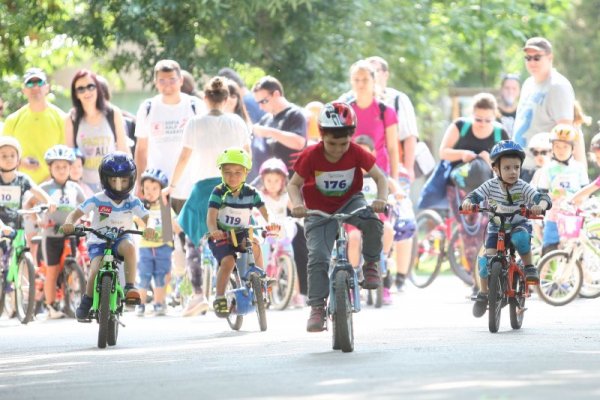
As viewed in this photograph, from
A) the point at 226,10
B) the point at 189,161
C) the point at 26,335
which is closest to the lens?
the point at 26,335

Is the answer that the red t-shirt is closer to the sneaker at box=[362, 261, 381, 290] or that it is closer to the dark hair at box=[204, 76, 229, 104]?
the sneaker at box=[362, 261, 381, 290]

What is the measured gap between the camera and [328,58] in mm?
29125

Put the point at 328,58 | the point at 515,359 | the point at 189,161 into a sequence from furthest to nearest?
the point at 328,58 → the point at 189,161 → the point at 515,359

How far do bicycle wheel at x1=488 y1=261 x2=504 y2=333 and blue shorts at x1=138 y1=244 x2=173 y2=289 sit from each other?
17.5ft

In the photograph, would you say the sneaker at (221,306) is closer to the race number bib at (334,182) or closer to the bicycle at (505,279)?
the bicycle at (505,279)

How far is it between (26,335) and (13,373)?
154 inches

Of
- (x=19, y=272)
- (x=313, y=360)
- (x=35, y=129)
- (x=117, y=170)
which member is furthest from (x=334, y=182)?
(x=35, y=129)

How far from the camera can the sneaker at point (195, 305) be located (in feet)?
62.7

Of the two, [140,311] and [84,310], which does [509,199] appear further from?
[140,311]

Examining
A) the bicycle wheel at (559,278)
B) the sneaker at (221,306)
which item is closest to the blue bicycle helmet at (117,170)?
the sneaker at (221,306)

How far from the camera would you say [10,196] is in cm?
1884

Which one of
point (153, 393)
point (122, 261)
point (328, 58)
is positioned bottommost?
point (153, 393)

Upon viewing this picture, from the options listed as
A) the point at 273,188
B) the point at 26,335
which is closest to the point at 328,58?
the point at 273,188

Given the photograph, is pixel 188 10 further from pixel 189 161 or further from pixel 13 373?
pixel 13 373
